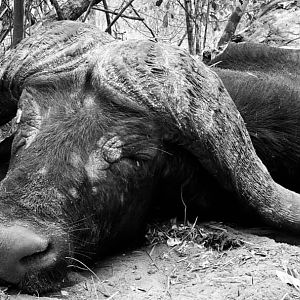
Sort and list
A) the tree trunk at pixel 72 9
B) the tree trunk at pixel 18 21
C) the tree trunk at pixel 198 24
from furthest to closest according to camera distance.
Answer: the tree trunk at pixel 198 24, the tree trunk at pixel 72 9, the tree trunk at pixel 18 21

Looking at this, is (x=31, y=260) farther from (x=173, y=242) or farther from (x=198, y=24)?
(x=198, y=24)

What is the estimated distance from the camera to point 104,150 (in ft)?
11.2

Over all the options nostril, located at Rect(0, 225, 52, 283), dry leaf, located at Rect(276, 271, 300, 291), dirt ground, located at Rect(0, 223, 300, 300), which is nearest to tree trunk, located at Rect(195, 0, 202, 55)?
dirt ground, located at Rect(0, 223, 300, 300)

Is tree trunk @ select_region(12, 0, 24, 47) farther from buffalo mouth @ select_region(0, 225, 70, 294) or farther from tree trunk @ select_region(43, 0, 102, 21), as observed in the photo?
buffalo mouth @ select_region(0, 225, 70, 294)

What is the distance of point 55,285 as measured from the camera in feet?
10.1

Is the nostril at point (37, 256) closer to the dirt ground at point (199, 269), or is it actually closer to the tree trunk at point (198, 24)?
the dirt ground at point (199, 269)

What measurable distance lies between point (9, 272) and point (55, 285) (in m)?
0.24

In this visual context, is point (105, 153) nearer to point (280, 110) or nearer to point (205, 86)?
point (205, 86)

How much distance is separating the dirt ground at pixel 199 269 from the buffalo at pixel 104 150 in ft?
0.42

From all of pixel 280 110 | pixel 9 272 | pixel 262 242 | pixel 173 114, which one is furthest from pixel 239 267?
pixel 280 110

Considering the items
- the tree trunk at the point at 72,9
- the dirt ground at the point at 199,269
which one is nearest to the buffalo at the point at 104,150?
the dirt ground at the point at 199,269

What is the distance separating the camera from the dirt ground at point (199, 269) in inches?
115

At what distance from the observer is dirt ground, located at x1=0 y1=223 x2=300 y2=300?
2.92 m

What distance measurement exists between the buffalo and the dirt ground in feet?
0.42
